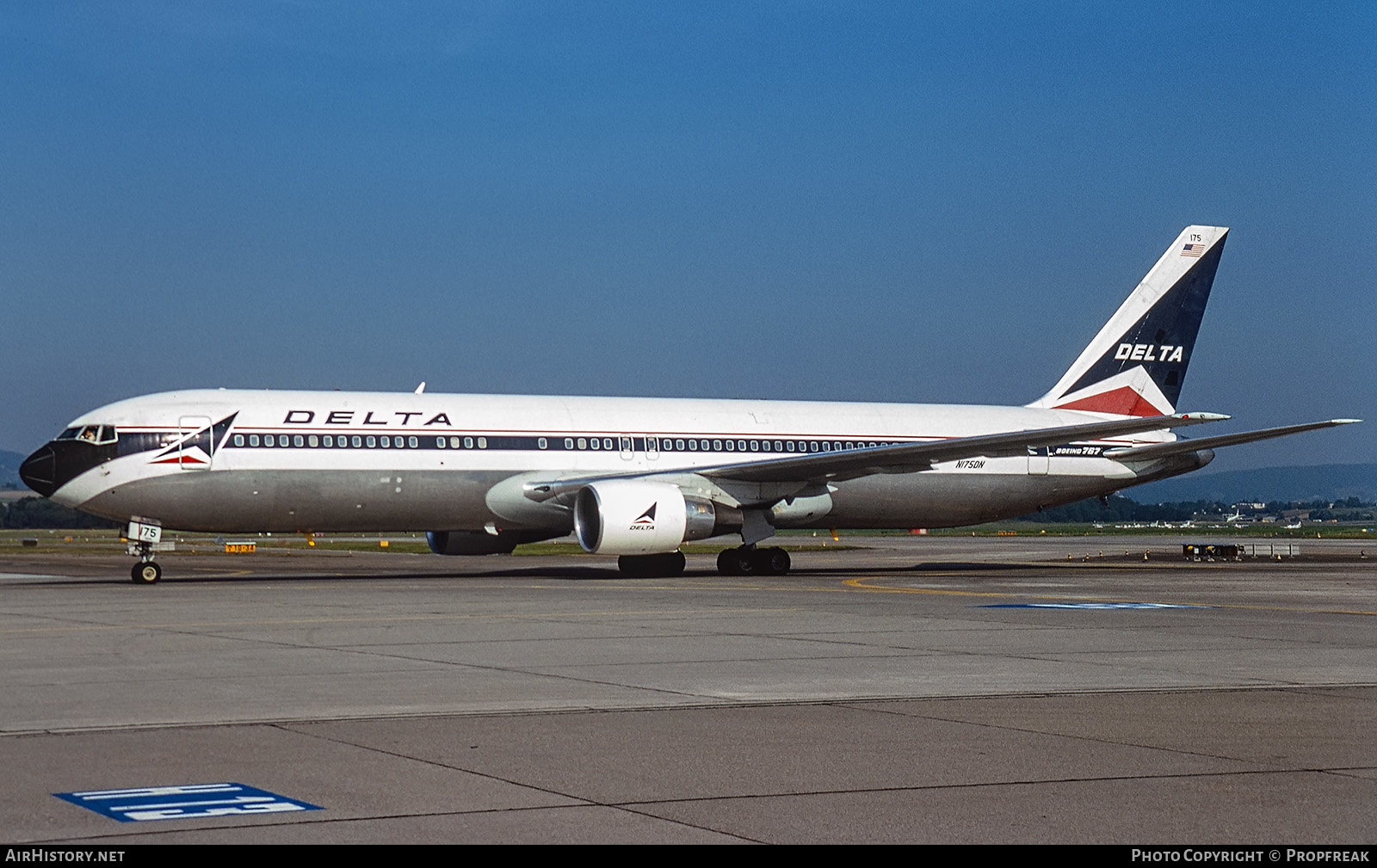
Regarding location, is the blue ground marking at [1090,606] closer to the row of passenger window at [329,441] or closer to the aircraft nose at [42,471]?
the row of passenger window at [329,441]

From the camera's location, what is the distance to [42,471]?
27516mm

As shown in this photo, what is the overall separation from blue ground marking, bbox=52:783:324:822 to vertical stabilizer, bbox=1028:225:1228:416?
32.1 m

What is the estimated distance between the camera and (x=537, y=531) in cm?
3161

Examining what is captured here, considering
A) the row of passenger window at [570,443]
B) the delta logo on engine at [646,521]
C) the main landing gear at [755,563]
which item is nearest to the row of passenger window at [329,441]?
the row of passenger window at [570,443]

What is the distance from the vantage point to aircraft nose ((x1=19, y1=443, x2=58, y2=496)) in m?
27.5

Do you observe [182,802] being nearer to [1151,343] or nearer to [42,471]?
[42,471]

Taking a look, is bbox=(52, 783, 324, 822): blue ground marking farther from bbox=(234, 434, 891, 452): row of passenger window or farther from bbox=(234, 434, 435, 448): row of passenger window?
bbox=(234, 434, 891, 452): row of passenger window

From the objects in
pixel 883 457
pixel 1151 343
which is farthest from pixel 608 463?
pixel 1151 343

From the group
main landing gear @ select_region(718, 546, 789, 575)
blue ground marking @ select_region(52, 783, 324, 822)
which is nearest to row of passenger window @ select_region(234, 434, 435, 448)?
main landing gear @ select_region(718, 546, 789, 575)

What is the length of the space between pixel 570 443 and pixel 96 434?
8.90 meters

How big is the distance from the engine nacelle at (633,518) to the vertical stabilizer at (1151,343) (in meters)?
12.2

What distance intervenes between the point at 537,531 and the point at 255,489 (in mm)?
6067

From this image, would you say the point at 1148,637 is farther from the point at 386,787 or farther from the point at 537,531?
the point at 537,531

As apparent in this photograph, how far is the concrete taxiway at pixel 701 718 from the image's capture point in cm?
690
